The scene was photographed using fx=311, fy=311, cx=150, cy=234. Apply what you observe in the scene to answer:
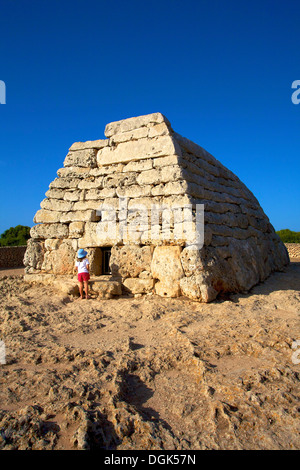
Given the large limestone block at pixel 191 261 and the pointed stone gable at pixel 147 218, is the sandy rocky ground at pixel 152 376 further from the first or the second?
the pointed stone gable at pixel 147 218

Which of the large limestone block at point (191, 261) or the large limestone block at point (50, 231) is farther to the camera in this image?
the large limestone block at point (50, 231)

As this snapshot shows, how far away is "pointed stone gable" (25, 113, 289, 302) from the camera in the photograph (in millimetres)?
5133

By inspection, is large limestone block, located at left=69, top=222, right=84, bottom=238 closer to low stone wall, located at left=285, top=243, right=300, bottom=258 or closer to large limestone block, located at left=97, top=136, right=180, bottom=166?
large limestone block, located at left=97, top=136, right=180, bottom=166

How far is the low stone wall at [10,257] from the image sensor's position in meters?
15.2

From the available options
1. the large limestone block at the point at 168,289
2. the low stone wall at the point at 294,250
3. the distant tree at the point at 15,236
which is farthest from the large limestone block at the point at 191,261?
the distant tree at the point at 15,236

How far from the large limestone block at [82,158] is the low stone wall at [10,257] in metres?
10.3

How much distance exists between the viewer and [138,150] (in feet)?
19.5

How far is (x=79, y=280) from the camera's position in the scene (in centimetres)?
534

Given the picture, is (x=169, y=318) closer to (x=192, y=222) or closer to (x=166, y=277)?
(x=166, y=277)

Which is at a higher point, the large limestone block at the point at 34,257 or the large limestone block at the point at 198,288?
the large limestone block at the point at 34,257

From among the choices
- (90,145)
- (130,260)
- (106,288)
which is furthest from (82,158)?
(106,288)
